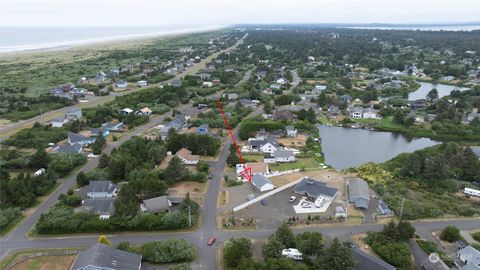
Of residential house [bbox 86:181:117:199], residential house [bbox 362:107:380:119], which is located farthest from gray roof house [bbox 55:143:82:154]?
residential house [bbox 362:107:380:119]

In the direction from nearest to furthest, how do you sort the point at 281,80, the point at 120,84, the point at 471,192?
the point at 471,192, the point at 120,84, the point at 281,80

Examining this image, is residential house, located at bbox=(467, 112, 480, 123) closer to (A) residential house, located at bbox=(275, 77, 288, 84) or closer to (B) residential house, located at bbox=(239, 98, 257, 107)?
(B) residential house, located at bbox=(239, 98, 257, 107)

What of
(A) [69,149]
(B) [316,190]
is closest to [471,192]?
(B) [316,190]

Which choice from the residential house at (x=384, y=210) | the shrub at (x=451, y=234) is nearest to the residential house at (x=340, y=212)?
the residential house at (x=384, y=210)

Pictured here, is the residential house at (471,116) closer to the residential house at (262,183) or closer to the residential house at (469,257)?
the residential house at (469,257)

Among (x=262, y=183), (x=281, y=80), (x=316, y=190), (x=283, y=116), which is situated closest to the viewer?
(x=316, y=190)

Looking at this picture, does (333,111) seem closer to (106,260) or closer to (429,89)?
(429,89)

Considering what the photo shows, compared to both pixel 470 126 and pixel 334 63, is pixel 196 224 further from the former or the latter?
pixel 334 63
